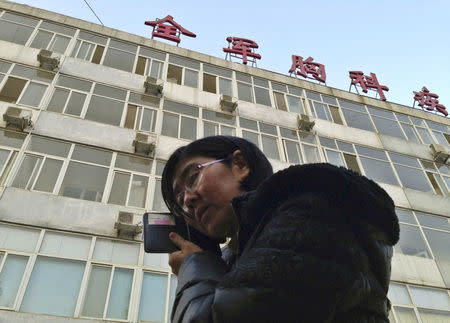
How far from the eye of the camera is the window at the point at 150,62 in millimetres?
13707

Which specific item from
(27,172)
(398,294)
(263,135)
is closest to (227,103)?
(263,135)

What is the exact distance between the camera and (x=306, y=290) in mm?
1026

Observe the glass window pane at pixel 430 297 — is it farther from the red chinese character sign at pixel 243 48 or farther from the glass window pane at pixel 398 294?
the red chinese character sign at pixel 243 48

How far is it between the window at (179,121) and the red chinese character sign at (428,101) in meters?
12.5

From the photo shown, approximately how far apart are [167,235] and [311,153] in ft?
40.0

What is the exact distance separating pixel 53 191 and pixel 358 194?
30.5 ft

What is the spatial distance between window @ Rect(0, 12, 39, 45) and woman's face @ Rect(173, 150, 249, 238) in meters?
13.3

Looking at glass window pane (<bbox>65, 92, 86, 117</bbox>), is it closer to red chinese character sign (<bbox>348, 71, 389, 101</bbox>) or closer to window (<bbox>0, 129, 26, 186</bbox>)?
window (<bbox>0, 129, 26, 186</bbox>)

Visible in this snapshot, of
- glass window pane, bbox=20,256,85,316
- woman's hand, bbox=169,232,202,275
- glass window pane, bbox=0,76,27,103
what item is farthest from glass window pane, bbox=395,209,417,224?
glass window pane, bbox=0,76,27,103

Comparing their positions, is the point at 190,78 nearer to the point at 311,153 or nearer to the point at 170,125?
the point at 170,125

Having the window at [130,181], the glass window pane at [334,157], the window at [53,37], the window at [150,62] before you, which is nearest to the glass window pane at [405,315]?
the glass window pane at [334,157]

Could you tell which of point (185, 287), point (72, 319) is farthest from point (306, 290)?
point (72, 319)

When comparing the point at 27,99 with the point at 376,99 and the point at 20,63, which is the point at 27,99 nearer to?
the point at 20,63

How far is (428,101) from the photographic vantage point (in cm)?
1900
